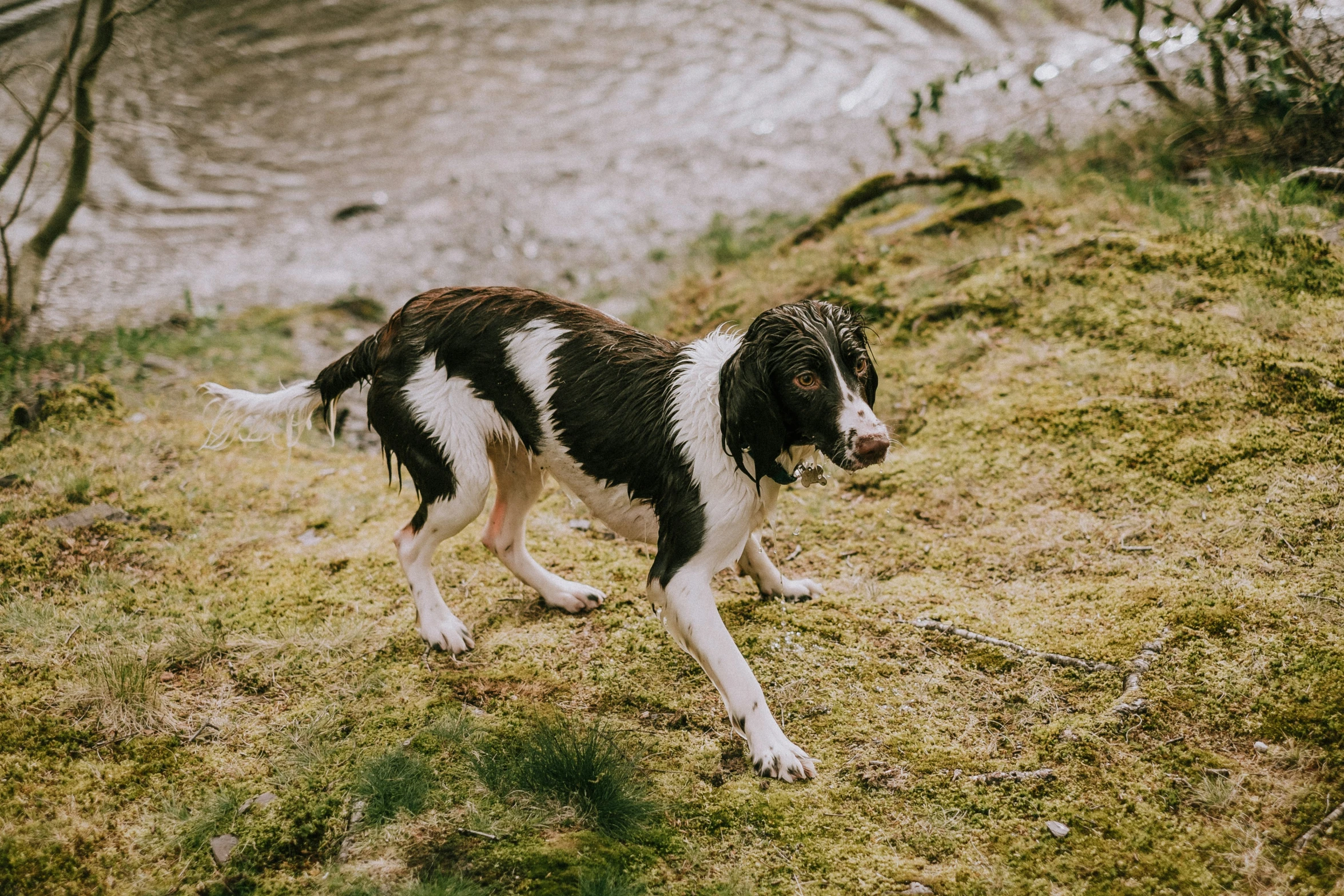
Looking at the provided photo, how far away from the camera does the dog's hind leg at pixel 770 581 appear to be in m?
4.43

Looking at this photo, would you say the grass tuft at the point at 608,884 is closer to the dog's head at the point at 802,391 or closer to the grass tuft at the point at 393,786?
the grass tuft at the point at 393,786

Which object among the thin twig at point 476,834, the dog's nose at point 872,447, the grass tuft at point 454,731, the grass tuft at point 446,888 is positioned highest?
the dog's nose at point 872,447

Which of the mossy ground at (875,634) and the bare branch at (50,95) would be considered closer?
the mossy ground at (875,634)

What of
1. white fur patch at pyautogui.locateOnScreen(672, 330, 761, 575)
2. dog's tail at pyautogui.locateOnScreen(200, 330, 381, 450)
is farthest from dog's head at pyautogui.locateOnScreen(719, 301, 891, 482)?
dog's tail at pyautogui.locateOnScreen(200, 330, 381, 450)

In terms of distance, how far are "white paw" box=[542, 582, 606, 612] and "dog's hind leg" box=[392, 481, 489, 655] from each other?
43 cm

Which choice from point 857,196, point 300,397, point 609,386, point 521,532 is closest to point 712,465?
point 609,386

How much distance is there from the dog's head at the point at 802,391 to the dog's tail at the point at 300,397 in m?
1.82

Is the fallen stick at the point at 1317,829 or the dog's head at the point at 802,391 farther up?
the dog's head at the point at 802,391

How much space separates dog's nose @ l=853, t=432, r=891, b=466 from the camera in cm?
328

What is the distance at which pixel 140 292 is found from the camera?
879cm

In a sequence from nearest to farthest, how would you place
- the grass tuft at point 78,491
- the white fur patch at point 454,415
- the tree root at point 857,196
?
the white fur patch at point 454,415 < the grass tuft at point 78,491 < the tree root at point 857,196

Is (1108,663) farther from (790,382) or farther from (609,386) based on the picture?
(609,386)

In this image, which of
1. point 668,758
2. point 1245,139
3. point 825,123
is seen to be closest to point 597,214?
point 825,123

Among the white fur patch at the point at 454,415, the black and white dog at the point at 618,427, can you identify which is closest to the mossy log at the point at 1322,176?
the black and white dog at the point at 618,427
